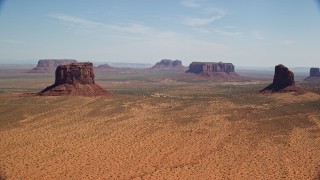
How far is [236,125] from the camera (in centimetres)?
4853


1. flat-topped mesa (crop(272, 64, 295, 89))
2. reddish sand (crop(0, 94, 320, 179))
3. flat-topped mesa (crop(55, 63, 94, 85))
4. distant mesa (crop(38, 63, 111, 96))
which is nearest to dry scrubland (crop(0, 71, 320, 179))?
reddish sand (crop(0, 94, 320, 179))

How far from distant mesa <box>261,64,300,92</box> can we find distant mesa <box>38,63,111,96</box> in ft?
155

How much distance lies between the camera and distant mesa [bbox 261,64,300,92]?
84.6 meters

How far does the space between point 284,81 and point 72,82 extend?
183ft

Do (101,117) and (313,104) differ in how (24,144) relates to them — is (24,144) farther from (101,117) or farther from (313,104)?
(313,104)

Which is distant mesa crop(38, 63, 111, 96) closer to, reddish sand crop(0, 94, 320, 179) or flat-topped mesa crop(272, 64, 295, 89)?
reddish sand crop(0, 94, 320, 179)

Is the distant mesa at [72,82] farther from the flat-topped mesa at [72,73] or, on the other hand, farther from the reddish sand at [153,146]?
the reddish sand at [153,146]

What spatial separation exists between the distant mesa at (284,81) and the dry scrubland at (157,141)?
19376 millimetres

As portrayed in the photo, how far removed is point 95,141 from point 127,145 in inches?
173

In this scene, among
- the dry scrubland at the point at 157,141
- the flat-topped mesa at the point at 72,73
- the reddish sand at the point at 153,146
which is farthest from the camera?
the flat-topped mesa at the point at 72,73

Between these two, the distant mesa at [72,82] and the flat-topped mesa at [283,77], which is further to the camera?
the flat-topped mesa at [283,77]

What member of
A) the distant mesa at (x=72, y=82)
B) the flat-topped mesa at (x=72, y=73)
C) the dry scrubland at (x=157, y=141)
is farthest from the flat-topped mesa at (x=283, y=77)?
the flat-topped mesa at (x=72, y=73)

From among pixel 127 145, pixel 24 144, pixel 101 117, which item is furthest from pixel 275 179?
pixel 101 117

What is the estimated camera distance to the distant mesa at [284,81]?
277 feet
